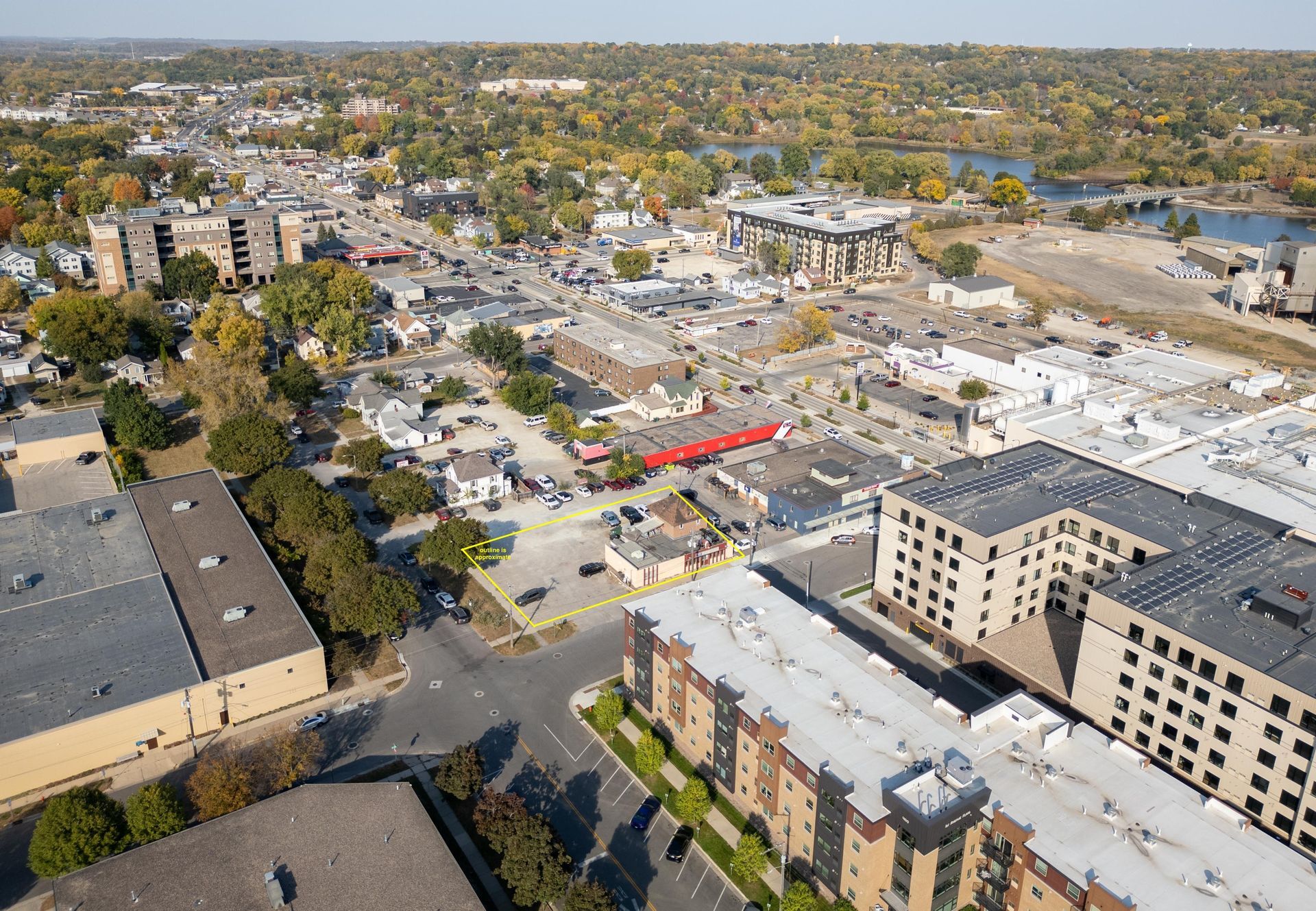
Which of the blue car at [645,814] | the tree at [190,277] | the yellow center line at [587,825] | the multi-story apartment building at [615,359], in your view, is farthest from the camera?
the tree at [190,277]

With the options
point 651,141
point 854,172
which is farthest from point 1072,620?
point 651,141

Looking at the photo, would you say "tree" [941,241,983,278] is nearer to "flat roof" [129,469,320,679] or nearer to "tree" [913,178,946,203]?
"tree" [913,178,946,203]

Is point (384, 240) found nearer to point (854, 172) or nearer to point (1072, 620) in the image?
point (854, 172)

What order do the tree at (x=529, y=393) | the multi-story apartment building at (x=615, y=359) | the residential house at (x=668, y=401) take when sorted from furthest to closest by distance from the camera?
the multi-story apartment building at (x=615, y=359), the residential house at (x=668, y=401), the tree at (x=529, y=393)

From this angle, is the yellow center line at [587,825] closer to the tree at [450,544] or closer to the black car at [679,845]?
the black car at [679,845]

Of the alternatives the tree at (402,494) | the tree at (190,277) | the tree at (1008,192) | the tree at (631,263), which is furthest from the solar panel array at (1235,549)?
the tree at (1008,192)

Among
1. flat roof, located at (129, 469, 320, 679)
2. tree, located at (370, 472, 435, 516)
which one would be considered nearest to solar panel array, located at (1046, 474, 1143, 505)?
tree, located at (370, 472, 435, 516)
